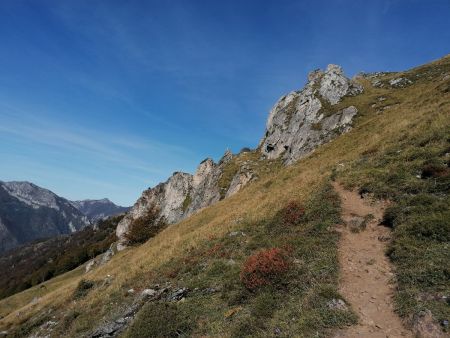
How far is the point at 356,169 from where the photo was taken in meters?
26.1

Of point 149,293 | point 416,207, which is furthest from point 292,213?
point 149,293

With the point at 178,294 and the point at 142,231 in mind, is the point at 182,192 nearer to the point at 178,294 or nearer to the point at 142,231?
the point at 142,231

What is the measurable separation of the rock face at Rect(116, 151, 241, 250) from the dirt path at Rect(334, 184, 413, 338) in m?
58.1

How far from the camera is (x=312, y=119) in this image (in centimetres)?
6906

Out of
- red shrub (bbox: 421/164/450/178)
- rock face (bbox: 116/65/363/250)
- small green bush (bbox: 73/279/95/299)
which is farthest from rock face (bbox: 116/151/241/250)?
red shrub (bbox: 421/164/450/178)

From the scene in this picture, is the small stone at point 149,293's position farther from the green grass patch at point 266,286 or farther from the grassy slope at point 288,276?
the grassy slope at point 288,276

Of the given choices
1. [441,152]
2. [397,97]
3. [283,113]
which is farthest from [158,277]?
[283,113]

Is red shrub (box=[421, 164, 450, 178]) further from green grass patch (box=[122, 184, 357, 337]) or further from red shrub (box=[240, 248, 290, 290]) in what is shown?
red shrub (box=[240, 248, 290, 290])

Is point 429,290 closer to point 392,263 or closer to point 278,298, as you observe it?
point 392,263

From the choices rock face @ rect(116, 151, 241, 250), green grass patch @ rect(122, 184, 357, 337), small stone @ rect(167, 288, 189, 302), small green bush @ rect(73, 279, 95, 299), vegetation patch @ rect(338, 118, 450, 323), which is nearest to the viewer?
vegetation patch @ rect(338, 118, 450, 323)

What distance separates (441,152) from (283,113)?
6543cm

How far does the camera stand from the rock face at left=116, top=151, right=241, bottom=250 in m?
84.1

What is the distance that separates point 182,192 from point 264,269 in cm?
9908

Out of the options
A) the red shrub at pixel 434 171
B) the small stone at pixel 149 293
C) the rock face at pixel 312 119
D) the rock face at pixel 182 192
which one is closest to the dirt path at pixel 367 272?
the red shrub at pixel 434 171
